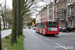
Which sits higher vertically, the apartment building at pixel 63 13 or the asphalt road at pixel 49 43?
the apartment building at pixel 63 13

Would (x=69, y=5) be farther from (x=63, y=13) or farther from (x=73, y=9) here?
(x=63, y=13)

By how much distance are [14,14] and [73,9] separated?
3037 cm

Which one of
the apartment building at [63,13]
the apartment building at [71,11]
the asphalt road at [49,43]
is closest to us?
the asphalt road at [49,43]

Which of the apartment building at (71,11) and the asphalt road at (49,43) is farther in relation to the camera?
the apartment building at (71,11)

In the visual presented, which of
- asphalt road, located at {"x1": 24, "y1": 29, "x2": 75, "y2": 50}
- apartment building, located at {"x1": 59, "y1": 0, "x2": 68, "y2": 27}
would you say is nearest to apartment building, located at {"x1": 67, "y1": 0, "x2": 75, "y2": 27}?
apartment building, located at {"x1": 59, "y1": 0, "x2": 68, "y2": 27}

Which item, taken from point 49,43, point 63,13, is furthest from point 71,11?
point 49,43

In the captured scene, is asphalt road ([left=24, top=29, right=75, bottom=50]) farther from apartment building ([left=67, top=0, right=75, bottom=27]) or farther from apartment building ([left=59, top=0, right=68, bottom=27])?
apartment building ([left=59, top=0, right=68, bottom=27])

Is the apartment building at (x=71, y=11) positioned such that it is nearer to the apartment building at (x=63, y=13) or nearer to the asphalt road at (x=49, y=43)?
the apartment building at (x=63, y=13)

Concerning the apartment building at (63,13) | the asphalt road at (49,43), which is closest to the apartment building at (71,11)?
the apartment building at (63,13)

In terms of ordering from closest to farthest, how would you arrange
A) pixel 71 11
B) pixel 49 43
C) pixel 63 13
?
pixel 49 43, pixel 71 11, pixel 63 13

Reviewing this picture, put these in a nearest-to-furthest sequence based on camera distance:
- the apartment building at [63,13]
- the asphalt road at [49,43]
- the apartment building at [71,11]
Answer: the asphalt road at [49,43] < the apartment building at [71,11] < the apartment building at [63,13]

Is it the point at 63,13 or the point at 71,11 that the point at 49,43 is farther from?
the point at 63,13

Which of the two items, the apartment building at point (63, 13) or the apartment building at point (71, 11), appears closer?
the apartment building at point (71, 11)

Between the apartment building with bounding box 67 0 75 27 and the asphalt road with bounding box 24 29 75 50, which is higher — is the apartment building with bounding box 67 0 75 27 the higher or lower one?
the higher one
